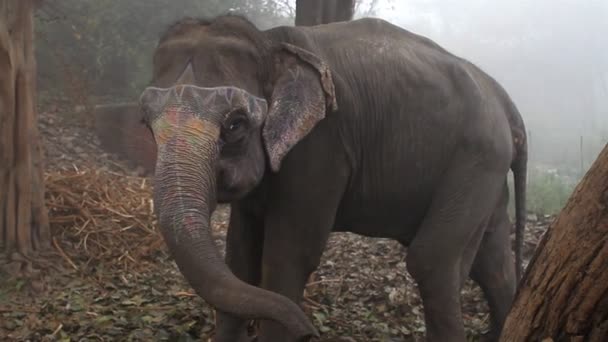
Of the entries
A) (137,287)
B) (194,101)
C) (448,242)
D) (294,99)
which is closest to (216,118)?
(194,101)

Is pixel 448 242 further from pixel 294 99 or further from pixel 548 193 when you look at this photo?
pixel 548 193

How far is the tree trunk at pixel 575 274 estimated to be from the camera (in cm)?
163

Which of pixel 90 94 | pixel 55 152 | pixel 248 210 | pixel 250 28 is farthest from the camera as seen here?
pixel 90 94

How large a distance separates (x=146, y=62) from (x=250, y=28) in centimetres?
561

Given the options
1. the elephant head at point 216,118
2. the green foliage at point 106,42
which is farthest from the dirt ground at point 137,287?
the green foliage at point 106,42

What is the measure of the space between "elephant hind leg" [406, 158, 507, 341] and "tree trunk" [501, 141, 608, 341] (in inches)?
44.7

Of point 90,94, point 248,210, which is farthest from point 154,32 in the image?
point 248,210

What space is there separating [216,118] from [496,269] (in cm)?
180

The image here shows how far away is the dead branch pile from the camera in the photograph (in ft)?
14.6

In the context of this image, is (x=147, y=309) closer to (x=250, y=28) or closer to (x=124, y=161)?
(x=250, y=28)

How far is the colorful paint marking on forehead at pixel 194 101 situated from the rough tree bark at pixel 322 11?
250cm

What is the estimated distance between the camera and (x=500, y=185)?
310 centimetres

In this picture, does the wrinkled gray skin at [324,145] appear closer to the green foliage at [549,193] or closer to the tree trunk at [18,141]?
the tree trunk at [18,141]

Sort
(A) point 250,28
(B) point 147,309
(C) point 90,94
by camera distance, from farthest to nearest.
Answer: (C) point 90,94, (B) point 147,309, (A) point 250,28
